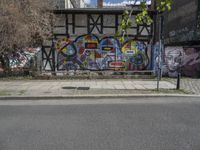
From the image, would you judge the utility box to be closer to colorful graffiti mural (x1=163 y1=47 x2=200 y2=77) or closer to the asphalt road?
colorful graffiti mural (x1=163 y1=47 x2=200 y2=77)

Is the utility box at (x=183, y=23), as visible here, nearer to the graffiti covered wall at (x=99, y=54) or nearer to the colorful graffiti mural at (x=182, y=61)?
the colorful graffiti mural at (x=182, y=61)

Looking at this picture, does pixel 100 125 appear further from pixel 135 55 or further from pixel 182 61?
pixel 182 61

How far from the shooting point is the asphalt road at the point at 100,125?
4562 millimetres

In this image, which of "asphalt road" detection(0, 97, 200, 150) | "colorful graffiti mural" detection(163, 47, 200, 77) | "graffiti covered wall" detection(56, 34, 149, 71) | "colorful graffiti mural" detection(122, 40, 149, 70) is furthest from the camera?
"colorful graffiti mural" detection(122, 40, 149, 70)

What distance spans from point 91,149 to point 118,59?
12298 mm

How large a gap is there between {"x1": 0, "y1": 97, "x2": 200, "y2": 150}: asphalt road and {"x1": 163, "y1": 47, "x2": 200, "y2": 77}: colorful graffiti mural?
6944 mm

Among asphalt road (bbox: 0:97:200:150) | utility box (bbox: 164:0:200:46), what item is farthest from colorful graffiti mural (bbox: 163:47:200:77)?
asphalt road (bbox: 0:97:200:150)

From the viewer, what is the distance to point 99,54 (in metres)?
16.1

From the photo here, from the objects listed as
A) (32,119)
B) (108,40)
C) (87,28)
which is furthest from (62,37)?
(32,119)

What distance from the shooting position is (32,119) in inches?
248

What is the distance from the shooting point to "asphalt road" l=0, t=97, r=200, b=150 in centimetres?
456

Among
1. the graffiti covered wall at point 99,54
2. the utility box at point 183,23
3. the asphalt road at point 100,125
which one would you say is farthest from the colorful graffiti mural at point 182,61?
the asphalt road at point 100,125

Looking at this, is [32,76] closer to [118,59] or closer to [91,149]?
[118,59]

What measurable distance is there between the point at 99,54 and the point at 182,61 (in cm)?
570
